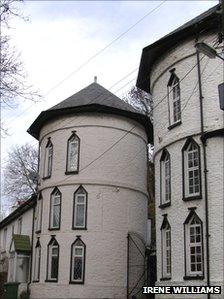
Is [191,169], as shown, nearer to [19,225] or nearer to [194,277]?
[194,277]

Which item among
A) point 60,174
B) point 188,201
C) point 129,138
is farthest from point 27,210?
point 188,201

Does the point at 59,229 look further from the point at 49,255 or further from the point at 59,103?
the point at 59,103

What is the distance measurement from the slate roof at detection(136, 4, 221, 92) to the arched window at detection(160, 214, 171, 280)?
286 inches

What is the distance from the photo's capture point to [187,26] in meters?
21.1

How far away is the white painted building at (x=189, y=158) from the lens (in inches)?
737

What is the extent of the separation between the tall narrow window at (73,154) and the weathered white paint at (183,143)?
795cm

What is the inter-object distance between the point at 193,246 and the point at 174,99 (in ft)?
21.0

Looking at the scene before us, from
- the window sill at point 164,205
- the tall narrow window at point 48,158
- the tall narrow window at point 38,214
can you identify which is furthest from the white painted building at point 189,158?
the tall narrow window at point 38,214

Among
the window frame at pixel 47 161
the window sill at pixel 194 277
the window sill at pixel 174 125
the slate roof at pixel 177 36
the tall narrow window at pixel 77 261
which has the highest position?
the slate roof at pixel 177 36

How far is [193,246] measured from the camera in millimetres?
19281

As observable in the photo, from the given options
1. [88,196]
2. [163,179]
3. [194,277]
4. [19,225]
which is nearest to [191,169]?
[163,179]

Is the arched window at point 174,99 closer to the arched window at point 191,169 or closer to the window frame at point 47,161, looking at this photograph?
the arched window at point 191,169

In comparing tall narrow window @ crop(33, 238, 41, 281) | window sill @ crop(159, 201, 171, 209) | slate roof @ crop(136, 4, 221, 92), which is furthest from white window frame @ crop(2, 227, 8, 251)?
window sill @ crop(159, 201, 171, 209)

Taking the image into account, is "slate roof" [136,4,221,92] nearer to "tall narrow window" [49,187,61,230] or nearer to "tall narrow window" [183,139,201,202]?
"tall narrow window" [183,139,201,202]
